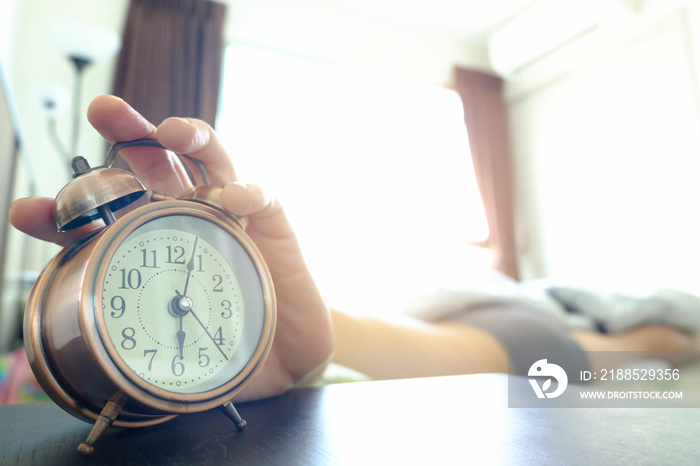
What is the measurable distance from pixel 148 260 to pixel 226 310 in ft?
0.25

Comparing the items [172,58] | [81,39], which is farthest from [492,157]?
[81,39]

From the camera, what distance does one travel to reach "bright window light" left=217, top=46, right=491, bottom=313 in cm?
310

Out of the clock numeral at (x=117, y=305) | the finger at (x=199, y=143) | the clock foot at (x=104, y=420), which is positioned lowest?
the clock foot at (x=104, y=420)

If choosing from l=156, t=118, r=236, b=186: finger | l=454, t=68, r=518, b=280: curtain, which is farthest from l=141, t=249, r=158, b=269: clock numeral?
l=454, t=68, r=518, b=280: curtain

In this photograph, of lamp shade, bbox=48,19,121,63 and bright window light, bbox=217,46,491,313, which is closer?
lamp shade, bbox=48,19,121,63

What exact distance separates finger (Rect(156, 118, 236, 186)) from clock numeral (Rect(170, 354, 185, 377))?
0.18 metres

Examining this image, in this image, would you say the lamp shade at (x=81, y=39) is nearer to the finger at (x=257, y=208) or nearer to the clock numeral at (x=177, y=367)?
the finger at (x=257, y=208)

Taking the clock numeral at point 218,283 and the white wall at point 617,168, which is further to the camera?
the white wall at point 617,168

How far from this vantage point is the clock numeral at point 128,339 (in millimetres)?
345

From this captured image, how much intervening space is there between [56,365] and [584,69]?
4.08m

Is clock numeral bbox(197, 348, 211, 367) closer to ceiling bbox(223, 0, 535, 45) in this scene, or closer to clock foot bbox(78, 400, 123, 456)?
clock foot bbox(78, 400, 123, 456)

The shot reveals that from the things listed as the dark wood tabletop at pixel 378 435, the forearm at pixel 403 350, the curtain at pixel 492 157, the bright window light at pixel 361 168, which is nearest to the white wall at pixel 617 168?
the curtain at pixel 492 157

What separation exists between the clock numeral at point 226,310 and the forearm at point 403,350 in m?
0.51

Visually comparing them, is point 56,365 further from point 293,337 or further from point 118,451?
point 293,337
